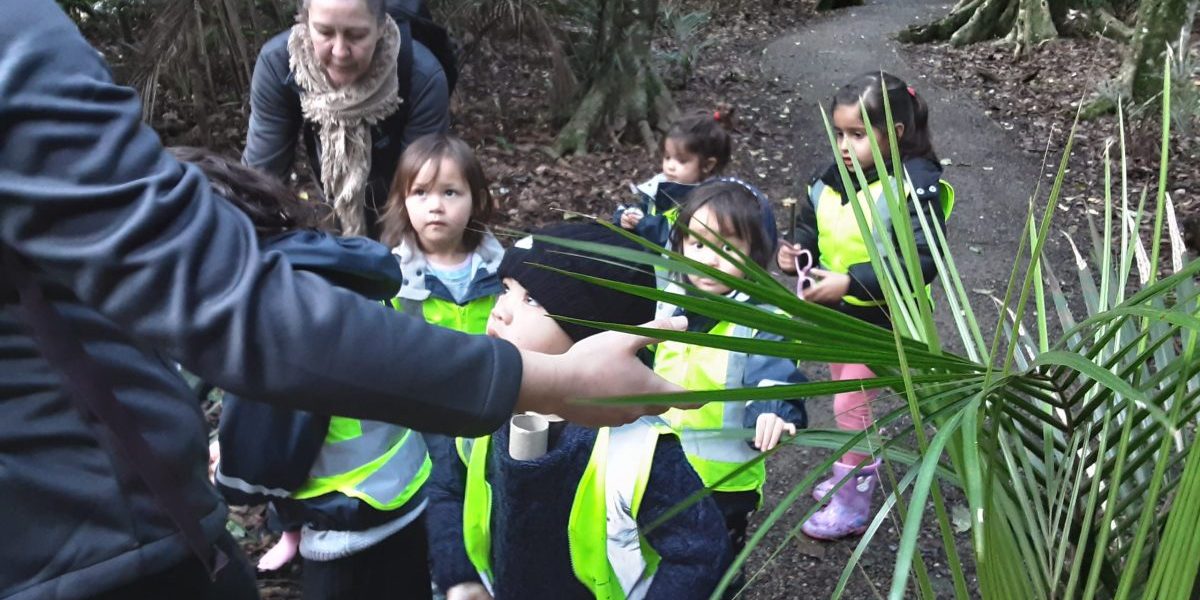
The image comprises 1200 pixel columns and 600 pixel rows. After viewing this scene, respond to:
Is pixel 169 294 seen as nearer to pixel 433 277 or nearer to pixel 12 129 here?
pixel 12 129

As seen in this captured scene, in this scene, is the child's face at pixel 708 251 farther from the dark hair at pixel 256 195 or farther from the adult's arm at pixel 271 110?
the adult's arm at pixel 271 110

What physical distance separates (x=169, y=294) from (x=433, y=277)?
1.95 m

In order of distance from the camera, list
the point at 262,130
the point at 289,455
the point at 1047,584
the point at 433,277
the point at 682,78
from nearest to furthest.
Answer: the point at 1047,584 < the point at 289,455 < the point at 433,277 < the point at 262,130 < the point at 682,78

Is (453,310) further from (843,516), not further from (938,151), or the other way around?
(938,151)

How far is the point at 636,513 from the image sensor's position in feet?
6.47

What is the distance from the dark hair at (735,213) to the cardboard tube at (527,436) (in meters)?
0.86

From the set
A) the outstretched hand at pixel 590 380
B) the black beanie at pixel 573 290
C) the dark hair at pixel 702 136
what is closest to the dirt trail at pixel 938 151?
the outstretched hand at pixel 590 380

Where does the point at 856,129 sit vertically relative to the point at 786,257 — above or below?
above

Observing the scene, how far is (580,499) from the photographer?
1958 millimetres

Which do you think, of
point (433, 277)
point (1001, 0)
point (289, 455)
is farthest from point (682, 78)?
point (289, 455)

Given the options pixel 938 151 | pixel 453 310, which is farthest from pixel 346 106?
pixel 938 151

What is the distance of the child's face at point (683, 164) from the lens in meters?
3.63

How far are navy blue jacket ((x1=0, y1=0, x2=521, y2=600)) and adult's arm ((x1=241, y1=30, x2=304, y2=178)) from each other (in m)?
2.41

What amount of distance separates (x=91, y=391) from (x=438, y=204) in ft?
6.14
